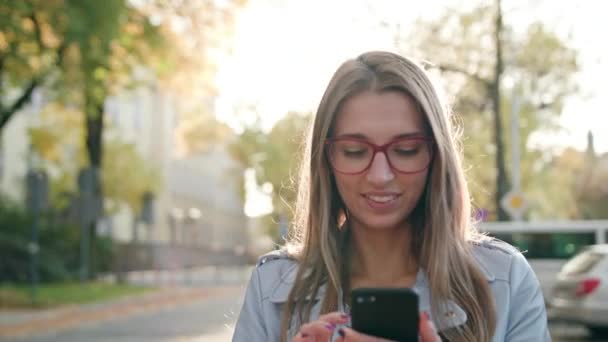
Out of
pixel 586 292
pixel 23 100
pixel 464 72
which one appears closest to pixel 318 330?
pixel 586 292

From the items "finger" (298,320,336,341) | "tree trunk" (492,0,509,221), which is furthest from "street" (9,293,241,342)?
"finger" (298,320,336,341)

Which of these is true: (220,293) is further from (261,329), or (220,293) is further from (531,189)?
(261,329)

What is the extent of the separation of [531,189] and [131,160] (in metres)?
18.2

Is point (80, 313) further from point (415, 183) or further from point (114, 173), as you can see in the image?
point (114, 173)

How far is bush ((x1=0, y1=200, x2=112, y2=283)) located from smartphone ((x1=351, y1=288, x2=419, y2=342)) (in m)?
28.1

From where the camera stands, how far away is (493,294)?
8.07ft

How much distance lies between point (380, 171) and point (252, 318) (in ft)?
1.56

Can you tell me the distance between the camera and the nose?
245cm

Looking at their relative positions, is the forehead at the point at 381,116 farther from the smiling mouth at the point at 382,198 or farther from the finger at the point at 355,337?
the finger at the point at 355,337

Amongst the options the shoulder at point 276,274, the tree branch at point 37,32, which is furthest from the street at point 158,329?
the shoulder at point 276,274

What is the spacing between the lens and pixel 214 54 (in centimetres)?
2600

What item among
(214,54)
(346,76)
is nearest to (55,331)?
(214,54)

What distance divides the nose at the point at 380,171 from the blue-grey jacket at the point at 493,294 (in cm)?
25

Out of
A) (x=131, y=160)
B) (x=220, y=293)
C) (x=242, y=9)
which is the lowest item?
(x=220, y=293)
